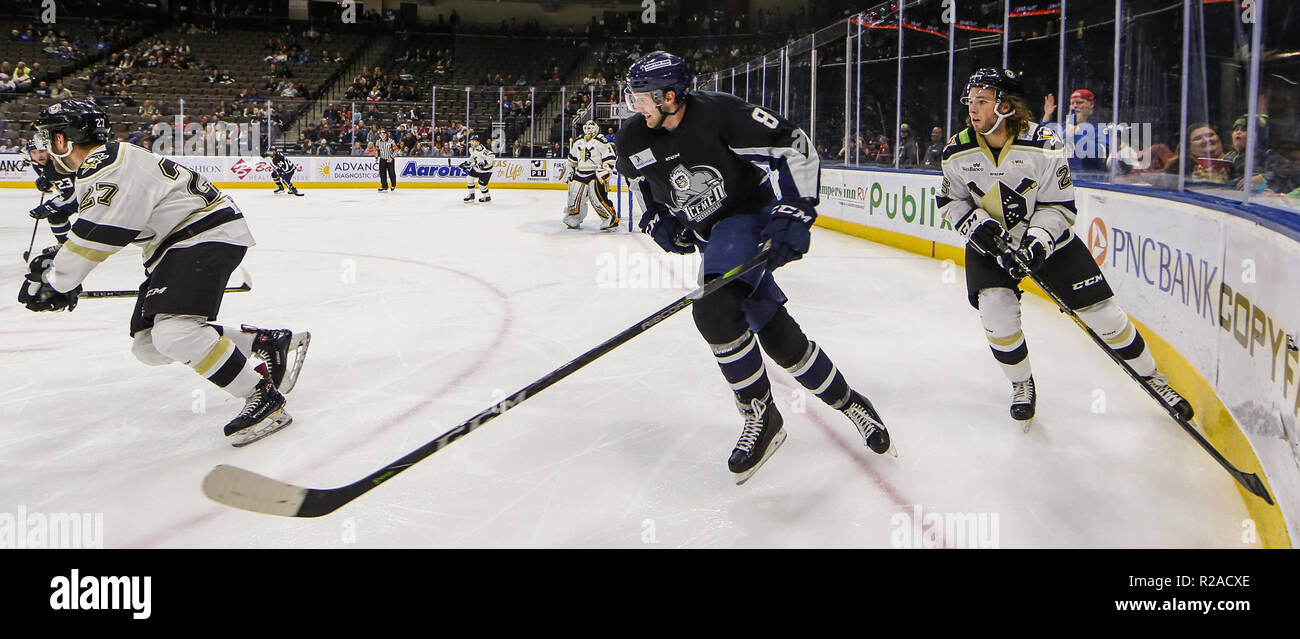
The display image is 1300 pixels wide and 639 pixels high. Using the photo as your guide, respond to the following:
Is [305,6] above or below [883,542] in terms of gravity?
above

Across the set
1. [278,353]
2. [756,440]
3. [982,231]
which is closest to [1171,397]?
[982,231]

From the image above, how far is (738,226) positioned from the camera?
2.45m

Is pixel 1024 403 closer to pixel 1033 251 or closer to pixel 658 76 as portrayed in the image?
pixel 1033 251

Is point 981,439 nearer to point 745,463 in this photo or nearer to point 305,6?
point 745,463

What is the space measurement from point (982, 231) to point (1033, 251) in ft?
0.61

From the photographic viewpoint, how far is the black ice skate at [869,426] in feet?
8.38

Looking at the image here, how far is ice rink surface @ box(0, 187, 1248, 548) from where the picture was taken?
6.98ft

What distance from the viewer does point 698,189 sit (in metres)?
2.47

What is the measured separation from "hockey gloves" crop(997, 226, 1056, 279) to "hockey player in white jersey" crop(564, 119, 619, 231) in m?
7.23

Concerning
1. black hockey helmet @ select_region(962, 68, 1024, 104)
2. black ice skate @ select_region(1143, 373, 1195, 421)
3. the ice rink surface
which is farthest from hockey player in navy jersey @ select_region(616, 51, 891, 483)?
black ice skate @ select_region(1143, 373, 1195, 421)

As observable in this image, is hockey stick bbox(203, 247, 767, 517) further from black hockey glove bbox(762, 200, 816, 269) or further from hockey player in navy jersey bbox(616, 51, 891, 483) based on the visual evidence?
black hockey glove bbox(762, 200, 816, 269)

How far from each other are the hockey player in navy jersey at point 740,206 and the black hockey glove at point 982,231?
0.70 meters
